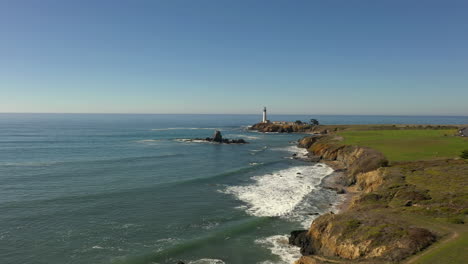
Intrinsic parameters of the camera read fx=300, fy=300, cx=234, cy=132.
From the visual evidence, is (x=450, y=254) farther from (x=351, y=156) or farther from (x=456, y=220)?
(x=351, y=156)

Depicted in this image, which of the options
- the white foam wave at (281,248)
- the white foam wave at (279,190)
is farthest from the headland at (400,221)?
the white foam wave at (279,190)

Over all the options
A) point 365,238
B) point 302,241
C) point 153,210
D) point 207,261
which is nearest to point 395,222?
point 365,238

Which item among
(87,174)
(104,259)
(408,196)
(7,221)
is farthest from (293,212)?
(87,174)

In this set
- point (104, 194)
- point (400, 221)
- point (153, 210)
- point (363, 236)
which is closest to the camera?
point (363, 236)

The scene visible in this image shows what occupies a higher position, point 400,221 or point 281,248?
point 400,221

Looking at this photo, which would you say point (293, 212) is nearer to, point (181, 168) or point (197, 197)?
point (197, 197)
